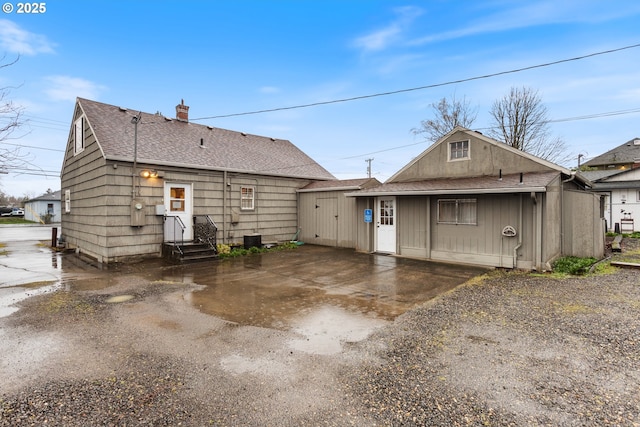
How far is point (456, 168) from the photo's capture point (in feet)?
35.6

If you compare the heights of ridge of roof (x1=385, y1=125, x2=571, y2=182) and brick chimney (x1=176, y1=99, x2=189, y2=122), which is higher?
brick chimney (x1=176, y1=99, x2=189, y2=122)

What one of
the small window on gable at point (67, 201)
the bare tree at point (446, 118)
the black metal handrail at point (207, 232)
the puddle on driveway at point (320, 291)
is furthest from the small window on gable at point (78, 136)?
the bare tree at point (446, 118)

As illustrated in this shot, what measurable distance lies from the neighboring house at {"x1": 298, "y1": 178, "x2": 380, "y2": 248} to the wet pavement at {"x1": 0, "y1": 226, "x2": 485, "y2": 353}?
5.99 feet

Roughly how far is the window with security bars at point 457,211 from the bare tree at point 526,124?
55.5 ft

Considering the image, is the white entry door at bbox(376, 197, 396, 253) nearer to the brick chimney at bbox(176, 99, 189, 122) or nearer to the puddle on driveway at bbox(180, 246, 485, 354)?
the puddle on driveway at bbox(180, 246, 485, 354)

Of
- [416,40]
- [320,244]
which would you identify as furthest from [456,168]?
[416,40]

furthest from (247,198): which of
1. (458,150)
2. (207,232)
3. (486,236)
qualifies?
(486,236)

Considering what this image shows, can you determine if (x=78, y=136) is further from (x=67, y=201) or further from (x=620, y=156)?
(x=620, y=156)

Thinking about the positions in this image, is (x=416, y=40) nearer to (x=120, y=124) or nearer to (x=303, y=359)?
(x=120, y=124)

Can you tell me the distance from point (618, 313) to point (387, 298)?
358 cm

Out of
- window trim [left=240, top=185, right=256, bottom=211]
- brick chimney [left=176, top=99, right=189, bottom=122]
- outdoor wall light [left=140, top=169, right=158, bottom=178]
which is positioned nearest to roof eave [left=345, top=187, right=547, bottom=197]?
window trim [left=240, top=185, right=256, bottom=211]

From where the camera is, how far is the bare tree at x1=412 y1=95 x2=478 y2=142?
2550cm

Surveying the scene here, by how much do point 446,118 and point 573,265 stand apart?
2084cm

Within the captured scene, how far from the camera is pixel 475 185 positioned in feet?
30.2
